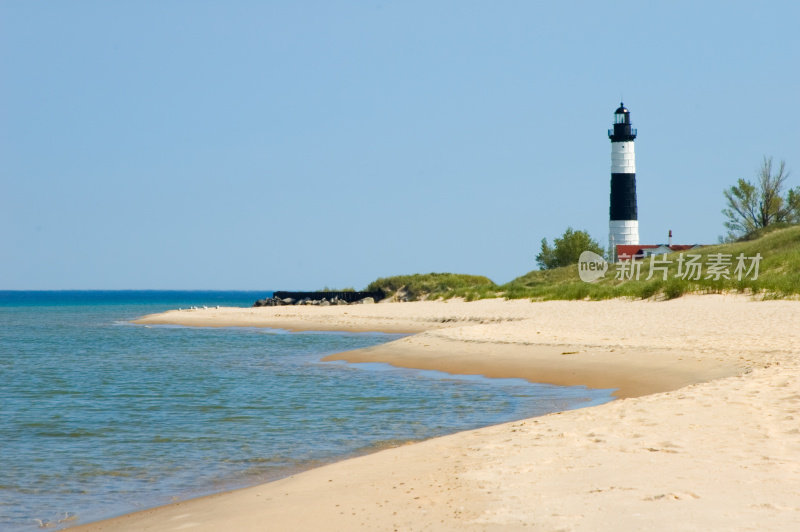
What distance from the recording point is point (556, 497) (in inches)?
265

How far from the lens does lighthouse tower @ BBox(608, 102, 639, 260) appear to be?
204 ft

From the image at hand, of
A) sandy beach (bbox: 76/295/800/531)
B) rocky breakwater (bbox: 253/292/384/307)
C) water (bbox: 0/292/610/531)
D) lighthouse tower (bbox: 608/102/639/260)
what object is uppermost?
lighthouse tower (bbox: 608/102/639/260)

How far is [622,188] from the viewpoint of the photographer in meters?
62.8

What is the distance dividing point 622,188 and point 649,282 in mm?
26543

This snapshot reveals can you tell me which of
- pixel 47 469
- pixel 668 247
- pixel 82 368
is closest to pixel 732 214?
pixel 668 247

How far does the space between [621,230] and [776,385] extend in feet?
171

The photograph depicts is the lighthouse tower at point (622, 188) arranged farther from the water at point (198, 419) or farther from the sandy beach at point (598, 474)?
the sandy beach at point (598, 474)

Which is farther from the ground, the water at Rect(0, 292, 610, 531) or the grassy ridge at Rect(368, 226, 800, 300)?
the grassy ridge at Rect(368, 226, 800, 300)

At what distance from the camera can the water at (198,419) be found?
31.6ft

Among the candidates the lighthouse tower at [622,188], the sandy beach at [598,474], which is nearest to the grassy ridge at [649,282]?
the lighthouse tower at [622,188]

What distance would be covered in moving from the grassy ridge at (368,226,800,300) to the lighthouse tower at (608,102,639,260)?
5.68 m

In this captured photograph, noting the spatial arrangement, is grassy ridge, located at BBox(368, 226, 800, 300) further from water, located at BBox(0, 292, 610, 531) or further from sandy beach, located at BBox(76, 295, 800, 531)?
sandy beach, located at BBox(76, 295, 800, 531)

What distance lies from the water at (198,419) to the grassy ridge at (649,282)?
654 inches

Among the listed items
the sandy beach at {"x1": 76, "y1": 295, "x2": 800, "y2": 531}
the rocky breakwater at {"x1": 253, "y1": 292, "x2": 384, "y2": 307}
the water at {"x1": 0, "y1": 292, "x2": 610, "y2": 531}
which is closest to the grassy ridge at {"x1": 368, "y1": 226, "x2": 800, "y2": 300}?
the rocky breakwater at {"x1": 253, "y1": 292, "x2": 384, "y2": 307}
